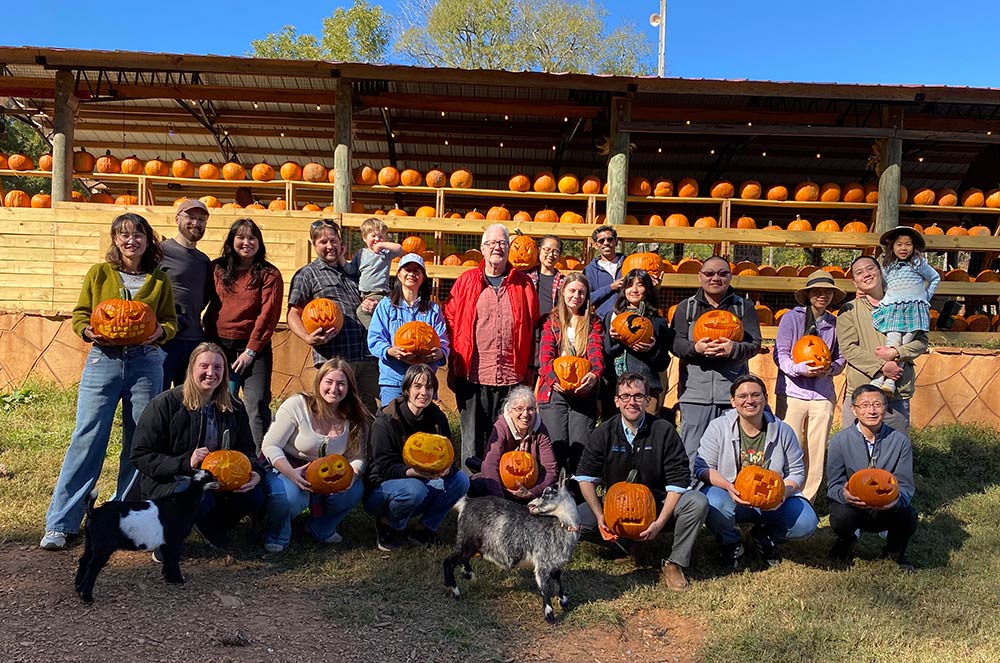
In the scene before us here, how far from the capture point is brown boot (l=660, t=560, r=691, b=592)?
437cm

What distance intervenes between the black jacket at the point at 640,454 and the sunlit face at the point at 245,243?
9.01 feet

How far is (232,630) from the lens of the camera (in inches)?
141

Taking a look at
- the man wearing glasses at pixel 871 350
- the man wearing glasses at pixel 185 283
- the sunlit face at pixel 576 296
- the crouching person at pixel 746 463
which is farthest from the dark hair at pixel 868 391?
the man wearing glasses at pixel 185 283

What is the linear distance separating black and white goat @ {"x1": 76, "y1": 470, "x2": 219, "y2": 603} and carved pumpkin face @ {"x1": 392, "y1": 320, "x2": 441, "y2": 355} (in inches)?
59.7

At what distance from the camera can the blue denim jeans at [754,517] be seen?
14.9 feet

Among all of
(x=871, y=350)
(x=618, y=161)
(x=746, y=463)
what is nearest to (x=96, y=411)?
(x=746, y=463)

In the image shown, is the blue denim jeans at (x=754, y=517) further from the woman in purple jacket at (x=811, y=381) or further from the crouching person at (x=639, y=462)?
the woman in purple jacket at (x=811, y=381)

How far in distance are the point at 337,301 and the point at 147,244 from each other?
1395 mm

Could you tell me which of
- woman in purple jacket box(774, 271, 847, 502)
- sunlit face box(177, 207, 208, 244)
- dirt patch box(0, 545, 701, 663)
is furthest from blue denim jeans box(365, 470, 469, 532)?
woman in purple jacket box(774, 271, 847, 502)

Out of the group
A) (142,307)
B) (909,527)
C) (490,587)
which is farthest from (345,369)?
(909,527)

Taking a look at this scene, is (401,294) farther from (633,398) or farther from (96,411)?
(96,411)

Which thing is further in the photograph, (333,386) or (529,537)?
(333,386)

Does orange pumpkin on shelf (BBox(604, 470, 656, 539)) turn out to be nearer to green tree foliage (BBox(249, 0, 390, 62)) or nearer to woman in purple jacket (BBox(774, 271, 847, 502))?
woman in purple jacket (BBox(774, 271, 847, 502))

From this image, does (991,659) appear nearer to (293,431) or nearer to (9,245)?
(293,431)
